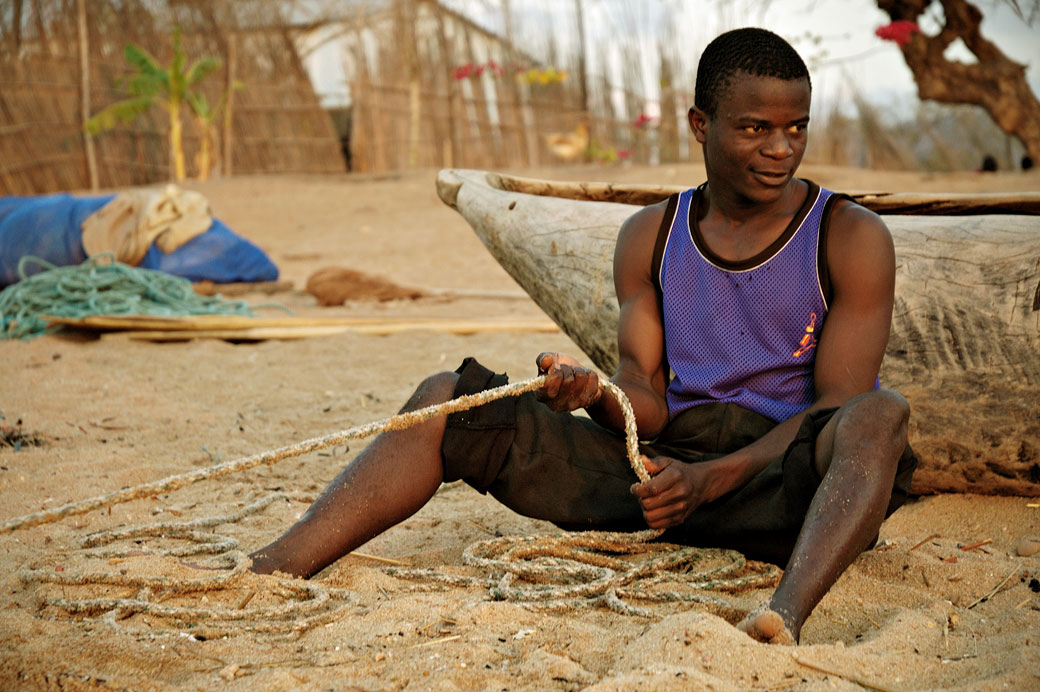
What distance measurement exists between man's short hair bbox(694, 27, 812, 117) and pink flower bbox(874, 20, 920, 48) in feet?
26.8

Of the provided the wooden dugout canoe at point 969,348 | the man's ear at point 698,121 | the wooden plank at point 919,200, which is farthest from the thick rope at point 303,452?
the wooden plank at point 919,200

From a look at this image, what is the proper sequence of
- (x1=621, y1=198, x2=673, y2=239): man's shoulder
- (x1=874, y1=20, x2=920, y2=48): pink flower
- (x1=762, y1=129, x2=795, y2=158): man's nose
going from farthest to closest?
(x1=874, y1=20, x2=920, y2=48): pink flower → (x1=621, y1=198, x2=673, y2=239): man's shoulder → (x1=762, y1=129, x2=795, y2=158): man's nose

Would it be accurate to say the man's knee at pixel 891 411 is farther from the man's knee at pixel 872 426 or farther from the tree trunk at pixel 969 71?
the tree trunk at pixel 969 71

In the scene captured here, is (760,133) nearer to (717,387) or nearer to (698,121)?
(698,121)

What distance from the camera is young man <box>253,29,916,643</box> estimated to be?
6.36 ft

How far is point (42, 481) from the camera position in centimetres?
270

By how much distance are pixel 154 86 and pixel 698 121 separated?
11.0 meters

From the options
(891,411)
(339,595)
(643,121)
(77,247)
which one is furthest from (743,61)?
(643,121)

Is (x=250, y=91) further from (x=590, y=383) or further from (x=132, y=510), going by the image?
(x=590, y=383)

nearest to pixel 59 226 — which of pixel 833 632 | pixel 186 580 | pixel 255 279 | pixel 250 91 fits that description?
pixel 255 279

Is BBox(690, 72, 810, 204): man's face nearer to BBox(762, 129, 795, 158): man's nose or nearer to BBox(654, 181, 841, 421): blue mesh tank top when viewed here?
BBox(762, 129, 795, 158): man's nose

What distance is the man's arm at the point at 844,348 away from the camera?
195 cm

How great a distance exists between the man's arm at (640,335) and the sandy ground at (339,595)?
41 cm

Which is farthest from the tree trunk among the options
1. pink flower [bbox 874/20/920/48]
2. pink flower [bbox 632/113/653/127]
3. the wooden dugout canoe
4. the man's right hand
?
the man's right hand
